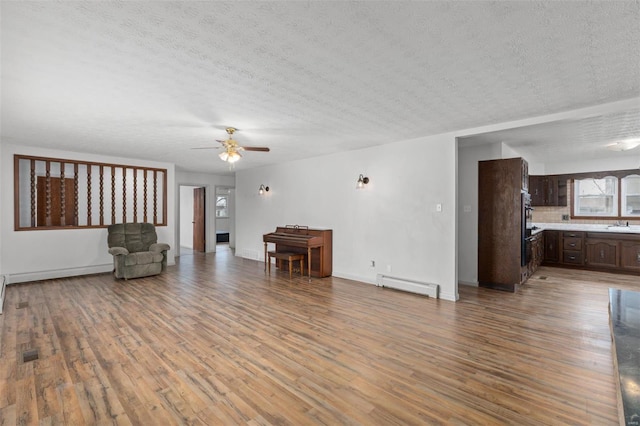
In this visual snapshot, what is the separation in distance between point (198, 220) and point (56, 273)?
14.7 feet

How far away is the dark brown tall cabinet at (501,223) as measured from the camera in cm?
463

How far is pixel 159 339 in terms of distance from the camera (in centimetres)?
299

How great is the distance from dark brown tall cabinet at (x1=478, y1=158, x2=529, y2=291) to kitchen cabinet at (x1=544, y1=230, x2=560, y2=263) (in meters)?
2.23

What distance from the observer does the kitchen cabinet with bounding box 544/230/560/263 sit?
6.51 metres

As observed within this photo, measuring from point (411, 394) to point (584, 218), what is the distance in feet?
24.1

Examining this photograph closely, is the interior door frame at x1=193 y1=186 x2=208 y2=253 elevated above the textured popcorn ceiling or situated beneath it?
situated beneath

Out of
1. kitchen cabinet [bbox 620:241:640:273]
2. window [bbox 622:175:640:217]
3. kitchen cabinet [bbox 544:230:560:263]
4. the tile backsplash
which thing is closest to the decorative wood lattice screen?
kitchen cabinet [bbox 544:230:560:263]

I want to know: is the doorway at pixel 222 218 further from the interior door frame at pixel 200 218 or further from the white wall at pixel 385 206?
the white wall at pixel 385 206

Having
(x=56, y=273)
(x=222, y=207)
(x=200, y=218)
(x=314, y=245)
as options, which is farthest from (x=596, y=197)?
(x=222, y=207)

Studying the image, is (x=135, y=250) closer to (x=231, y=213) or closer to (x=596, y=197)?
(x=231, y=213)

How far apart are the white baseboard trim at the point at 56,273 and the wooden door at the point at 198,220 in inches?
136

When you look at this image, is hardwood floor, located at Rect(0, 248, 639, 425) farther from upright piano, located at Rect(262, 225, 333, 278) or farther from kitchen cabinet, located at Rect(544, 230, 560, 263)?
kitchen cabinet, located at Rect(544, 230, 560, 263)

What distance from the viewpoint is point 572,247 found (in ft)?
20.7

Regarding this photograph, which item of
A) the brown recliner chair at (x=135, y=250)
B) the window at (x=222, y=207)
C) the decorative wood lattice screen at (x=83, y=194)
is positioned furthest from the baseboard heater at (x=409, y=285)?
the window at (x=222, y=207)
